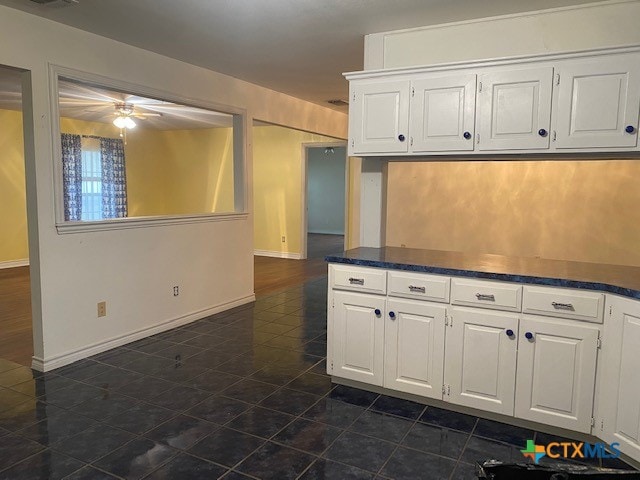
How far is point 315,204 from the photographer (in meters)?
13.1

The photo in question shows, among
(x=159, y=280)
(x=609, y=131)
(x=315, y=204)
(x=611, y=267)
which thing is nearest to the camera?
(x=609, y=131)

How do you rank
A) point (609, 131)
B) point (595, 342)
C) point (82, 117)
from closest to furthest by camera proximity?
point (595, 342) → point (609, 131) → point (82, 117)

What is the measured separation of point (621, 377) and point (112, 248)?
3410 mm

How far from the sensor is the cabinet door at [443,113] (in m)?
2.81

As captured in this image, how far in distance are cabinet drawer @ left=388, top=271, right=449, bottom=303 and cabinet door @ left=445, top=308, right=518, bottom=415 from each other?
12cm

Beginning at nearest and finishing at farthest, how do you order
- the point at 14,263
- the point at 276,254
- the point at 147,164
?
the point at 14,263, the point at 276,254, the point at 147,164

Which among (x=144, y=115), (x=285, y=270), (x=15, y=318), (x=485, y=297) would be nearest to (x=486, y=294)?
(x=485, y=297)

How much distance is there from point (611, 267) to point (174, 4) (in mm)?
3001

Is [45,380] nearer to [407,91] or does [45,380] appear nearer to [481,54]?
[407,91]

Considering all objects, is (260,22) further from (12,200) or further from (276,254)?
(12,200)

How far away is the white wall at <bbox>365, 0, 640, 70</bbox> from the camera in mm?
2719

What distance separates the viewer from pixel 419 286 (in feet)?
8.82

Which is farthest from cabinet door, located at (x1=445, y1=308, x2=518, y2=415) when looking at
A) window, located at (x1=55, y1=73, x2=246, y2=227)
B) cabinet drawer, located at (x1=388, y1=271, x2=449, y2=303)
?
window, located at (x1=55, y1=73, x2=246, y2=227)

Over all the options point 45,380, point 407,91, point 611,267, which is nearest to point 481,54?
point 407,91
